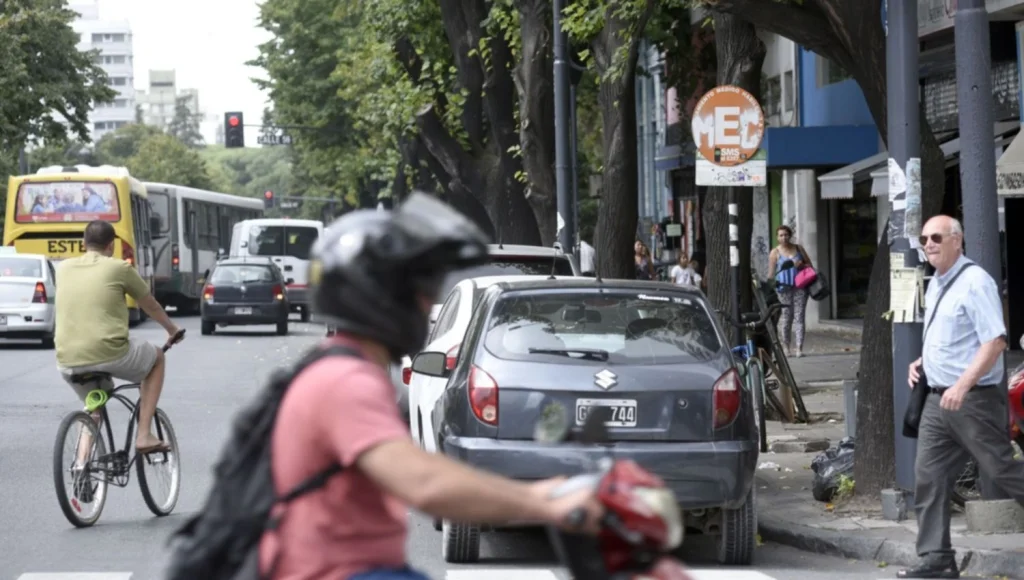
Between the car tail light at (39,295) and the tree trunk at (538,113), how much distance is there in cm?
839

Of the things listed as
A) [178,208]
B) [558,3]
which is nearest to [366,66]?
[178,208]

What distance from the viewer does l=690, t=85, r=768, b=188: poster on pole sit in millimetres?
15391

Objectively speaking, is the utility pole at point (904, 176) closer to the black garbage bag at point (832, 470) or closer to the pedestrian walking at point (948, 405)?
the black garbage bag at point (832, 470)

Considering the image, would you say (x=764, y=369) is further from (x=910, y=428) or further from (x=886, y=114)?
(x=910, y=428)

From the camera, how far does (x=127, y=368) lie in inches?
423

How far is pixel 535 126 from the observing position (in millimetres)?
30094

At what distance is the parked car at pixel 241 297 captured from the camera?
120ft

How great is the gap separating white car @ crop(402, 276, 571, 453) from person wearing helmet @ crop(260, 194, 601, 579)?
21.8ft

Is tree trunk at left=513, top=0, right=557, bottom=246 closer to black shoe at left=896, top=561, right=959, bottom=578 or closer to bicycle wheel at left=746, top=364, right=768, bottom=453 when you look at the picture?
bicycle wheel at left=746, top=364, right=768, bottom=453

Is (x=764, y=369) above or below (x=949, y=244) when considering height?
below

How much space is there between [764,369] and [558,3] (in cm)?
1048

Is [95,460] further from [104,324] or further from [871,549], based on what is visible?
[871,549]

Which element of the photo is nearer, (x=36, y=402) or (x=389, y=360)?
(x=389, y=360)

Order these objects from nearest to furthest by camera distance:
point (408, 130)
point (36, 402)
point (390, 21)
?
point (36, 402)
point (390, 21)
point (408, 130)
